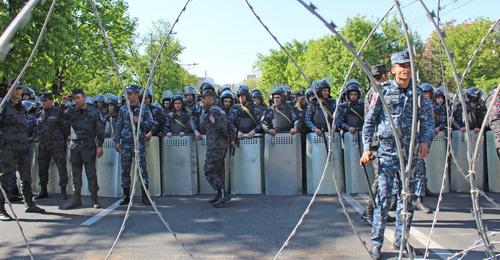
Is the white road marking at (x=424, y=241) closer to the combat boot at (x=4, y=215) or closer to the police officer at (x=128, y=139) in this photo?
the police officer at (x=128, y=139)

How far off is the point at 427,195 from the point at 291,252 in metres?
3.88

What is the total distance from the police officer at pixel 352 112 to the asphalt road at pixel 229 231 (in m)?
1.24

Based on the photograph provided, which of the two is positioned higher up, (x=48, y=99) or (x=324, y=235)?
(x=48, y=99)

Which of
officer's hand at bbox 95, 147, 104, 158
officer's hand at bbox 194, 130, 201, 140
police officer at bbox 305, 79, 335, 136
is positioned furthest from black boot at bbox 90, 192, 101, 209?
police officer at bbox 305, 79, 335, 136

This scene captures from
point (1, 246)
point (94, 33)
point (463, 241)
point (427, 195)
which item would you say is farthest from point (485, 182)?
point (94, 33)

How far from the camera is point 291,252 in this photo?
447 cm

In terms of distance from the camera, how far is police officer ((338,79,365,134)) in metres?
7.60

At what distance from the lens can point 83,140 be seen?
22.6 feet

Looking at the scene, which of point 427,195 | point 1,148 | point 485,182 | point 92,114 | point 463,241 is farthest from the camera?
point 485,182

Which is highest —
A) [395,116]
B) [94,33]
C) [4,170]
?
[94,33]

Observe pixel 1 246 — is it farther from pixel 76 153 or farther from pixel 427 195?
pixel 427 195

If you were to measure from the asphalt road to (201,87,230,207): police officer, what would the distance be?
349 mm

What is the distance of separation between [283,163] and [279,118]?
86 cm

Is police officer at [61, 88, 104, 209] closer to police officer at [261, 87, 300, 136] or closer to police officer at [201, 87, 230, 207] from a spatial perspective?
police officer at [201, 87, 230, 207]
